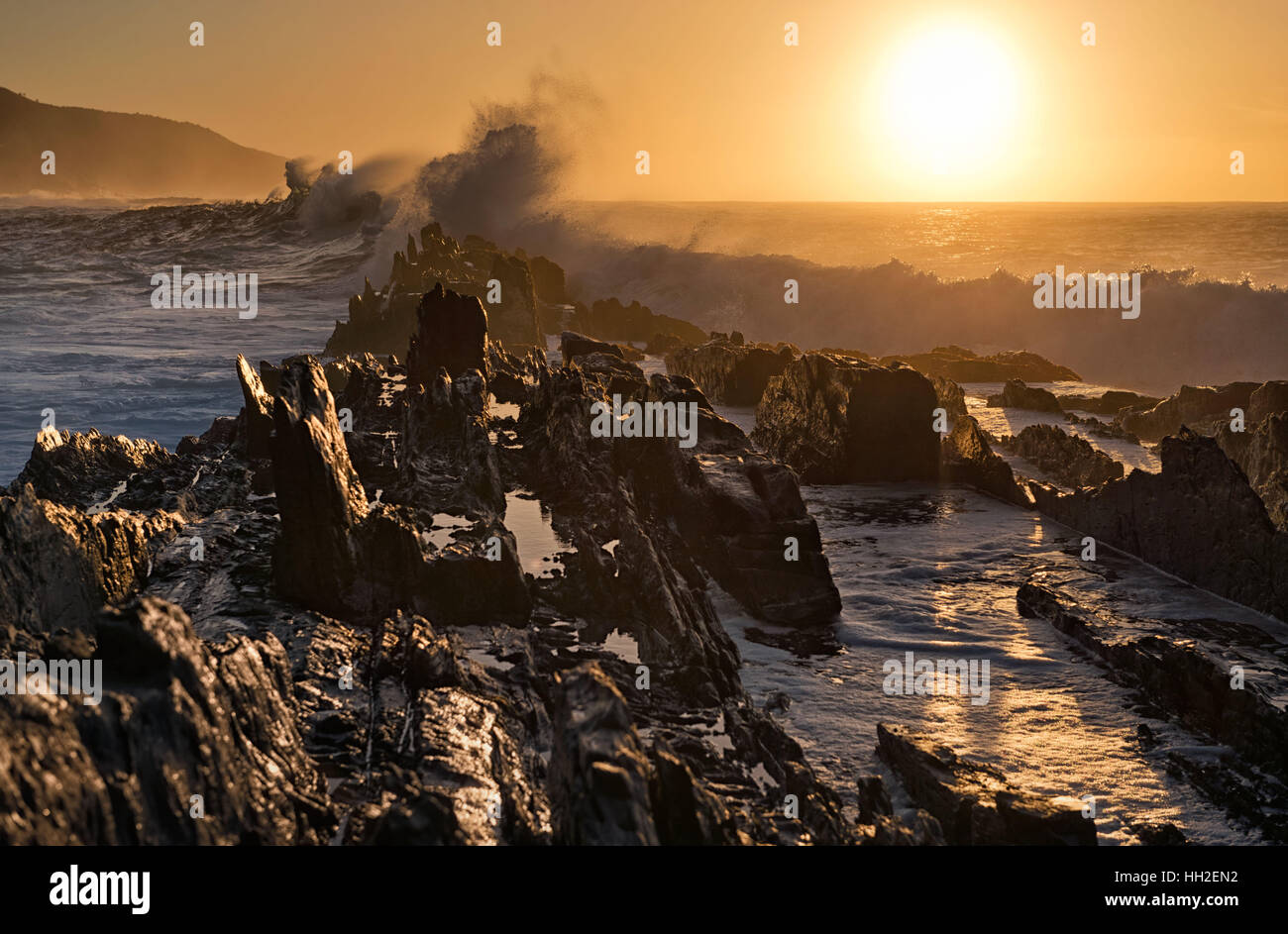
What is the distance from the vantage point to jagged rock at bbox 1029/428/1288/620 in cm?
1179

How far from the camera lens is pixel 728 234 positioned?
12575 cm

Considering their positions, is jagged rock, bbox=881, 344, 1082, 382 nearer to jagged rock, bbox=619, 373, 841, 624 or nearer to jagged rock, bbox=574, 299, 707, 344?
jagged rock, bbox=574, 299, 707, 344

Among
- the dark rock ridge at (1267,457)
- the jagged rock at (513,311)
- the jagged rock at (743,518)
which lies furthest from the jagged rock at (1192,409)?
the jagged rock at (513,311)

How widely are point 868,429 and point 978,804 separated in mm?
12871

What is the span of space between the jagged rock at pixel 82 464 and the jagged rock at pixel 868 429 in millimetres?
11924

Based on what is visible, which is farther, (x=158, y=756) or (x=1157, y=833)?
(x=1157, y=833)

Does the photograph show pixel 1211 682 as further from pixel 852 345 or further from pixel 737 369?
pixel 852 345

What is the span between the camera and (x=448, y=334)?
19984 millimetres

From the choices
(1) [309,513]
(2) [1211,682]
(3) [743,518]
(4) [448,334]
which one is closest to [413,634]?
(1) [309,513]

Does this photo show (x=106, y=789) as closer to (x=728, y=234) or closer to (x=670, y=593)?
(x=670, y=593)

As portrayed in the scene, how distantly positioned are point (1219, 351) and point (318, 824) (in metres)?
41.8

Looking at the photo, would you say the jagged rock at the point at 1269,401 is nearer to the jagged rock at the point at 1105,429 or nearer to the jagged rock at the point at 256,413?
the jagged rock at the point at 1105,429

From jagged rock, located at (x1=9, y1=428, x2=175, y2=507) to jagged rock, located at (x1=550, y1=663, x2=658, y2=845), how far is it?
38.0 feet

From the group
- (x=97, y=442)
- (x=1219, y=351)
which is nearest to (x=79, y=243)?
(x=97, y=442)
